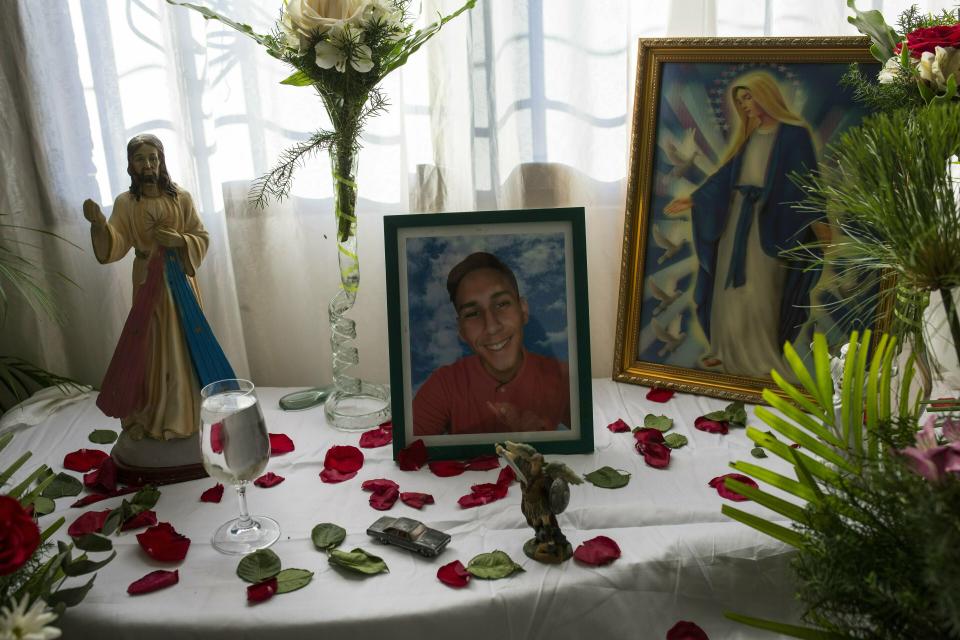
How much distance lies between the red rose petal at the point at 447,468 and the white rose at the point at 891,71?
84 centimetres

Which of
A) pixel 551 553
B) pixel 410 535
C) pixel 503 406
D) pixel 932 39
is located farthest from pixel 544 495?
pixel 932 39

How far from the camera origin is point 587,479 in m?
1.29

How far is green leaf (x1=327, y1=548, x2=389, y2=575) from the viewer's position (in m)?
1.10

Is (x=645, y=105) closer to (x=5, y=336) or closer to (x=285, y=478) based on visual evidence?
(x=285, y=478)

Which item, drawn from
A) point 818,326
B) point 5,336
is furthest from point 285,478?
point 818,326

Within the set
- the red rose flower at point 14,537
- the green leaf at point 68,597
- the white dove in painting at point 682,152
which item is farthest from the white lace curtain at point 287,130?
the red rose flower at point 14,537

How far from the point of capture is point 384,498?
125 centimetres

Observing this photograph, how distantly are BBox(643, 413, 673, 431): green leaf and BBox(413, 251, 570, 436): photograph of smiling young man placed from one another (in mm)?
157

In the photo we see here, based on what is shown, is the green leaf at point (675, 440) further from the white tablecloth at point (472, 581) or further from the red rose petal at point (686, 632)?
the red rose petal at point (686, 632)

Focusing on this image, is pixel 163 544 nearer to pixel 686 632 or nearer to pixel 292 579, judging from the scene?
pixel 292 579

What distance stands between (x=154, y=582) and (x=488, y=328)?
23.9 inches

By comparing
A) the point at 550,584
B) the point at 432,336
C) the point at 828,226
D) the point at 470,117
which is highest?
the point at 470,117

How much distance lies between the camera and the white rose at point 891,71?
49.1 inches

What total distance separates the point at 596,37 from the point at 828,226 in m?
0.53
